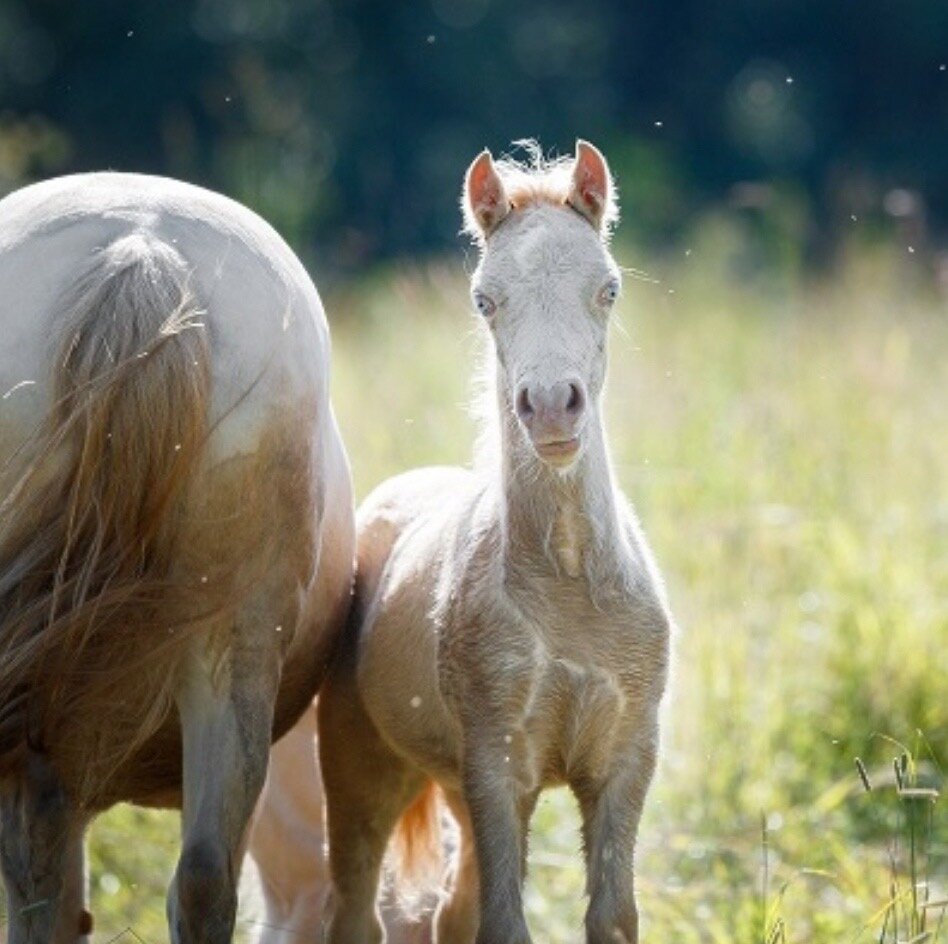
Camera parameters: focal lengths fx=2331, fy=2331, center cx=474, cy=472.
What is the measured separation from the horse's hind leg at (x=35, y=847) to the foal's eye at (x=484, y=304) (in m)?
1.20

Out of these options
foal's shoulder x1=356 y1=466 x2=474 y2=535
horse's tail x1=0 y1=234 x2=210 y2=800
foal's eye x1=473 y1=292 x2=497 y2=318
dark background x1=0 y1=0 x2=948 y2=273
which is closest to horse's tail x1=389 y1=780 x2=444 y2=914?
foal's shoulder x1=356 y1=466 x2=474 y2=535

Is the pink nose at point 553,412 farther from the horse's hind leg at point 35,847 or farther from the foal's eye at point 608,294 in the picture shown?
the horse's hind leg at point 35,847

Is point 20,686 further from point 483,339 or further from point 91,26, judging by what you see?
point 91,26

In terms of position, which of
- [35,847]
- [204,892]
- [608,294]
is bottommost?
[204,892]

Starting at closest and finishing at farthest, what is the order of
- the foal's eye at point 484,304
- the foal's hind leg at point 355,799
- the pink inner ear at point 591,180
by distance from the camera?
the foal's eye at point 484,304
the pink inner ear at point 591,180
the foal's hind leg at point 355,799

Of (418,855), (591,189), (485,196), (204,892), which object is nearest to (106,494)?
(204,892)

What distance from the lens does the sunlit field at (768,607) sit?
5625 millimetres

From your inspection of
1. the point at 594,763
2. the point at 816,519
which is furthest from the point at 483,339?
the point at 816,519

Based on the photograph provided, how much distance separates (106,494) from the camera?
14.0 ft

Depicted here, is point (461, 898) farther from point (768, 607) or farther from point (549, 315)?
point (768, 607)

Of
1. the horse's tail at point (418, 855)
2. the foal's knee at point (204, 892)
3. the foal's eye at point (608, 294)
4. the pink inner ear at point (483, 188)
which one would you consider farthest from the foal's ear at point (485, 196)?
the horse's tail at point (418, 855)

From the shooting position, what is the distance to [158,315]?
4250 millimetres

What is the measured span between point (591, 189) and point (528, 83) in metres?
21.5

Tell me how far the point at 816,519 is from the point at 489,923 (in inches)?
146
